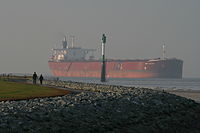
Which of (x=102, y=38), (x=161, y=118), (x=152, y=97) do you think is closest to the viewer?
(x=161, y=118)

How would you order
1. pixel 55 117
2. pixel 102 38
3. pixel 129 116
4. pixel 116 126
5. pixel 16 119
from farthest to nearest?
1. pixel 102 38
2. pixel 129 116
3. pixel 116 126
4. pixel 55 117
5. pixel 16 119

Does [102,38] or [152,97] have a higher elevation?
[102,38]

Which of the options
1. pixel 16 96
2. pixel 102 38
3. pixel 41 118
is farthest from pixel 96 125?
pixel 102 38

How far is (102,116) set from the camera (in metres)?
18.9

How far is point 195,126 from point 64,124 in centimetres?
877

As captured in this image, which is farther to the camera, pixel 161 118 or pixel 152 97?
pixel 152 97

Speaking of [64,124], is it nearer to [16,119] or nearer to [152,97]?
[16,119]

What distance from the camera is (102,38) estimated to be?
9019 centimetres

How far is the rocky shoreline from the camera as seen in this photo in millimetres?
15990

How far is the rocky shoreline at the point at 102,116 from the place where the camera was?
1599cm

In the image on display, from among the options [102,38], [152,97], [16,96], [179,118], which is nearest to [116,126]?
[179,118]

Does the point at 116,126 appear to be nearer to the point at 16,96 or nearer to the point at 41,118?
the point at 41,118

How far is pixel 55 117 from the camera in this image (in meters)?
17.0

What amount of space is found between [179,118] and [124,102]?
3417mm
